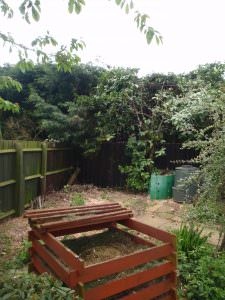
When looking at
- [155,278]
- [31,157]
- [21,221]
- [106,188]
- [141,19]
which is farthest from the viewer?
[106,188]

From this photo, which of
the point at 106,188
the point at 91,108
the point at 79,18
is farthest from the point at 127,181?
the point at 79,18

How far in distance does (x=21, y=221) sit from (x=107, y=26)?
373 cm

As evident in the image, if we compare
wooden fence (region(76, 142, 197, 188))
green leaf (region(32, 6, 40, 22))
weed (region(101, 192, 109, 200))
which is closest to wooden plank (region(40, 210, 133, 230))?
green leaf (region(32, 6, 40, 22))

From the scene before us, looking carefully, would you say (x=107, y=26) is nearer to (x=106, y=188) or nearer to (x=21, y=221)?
(x=21, y=221)

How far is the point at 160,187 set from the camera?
6.45 m

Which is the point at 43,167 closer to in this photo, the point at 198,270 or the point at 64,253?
the point at 198,270

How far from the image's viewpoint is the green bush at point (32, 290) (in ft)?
4.48

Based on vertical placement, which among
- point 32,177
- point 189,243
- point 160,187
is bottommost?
point 189,243

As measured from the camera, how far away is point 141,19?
1.78 metres

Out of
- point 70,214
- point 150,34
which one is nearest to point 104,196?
point 70,214

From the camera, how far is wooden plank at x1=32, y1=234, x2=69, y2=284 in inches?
75.1

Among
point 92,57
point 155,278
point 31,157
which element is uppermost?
point 92,57

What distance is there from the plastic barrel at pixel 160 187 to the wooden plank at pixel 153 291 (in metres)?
4.17

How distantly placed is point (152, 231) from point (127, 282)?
0.55 meters
